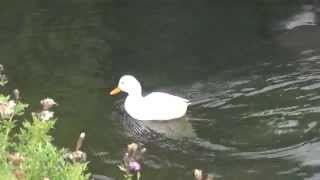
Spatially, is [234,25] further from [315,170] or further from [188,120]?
[315,170]

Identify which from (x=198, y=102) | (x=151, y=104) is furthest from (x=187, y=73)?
(x=151, y=104)

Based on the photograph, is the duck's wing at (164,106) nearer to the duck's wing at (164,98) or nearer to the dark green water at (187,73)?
the duck's wing at (164,98)

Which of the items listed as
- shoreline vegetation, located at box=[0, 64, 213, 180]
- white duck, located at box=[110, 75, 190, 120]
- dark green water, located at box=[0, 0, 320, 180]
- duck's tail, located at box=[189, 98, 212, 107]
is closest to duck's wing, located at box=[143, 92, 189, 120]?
white duck, located at box=[110, 75, 190, 120]

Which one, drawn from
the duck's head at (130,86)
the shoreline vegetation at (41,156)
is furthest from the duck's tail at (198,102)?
the shoreline vegetation at (41,156)

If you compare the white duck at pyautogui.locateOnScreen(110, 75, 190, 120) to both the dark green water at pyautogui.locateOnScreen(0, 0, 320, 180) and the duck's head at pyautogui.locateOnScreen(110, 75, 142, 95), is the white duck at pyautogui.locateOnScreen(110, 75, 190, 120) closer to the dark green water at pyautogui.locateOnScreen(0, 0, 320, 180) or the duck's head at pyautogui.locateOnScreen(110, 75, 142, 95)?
the duck's head at pyautogui.locateOnScreen(110, 75, 142, 95)

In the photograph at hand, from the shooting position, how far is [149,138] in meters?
8.16

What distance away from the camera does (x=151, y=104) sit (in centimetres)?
876

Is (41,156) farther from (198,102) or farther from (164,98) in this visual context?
(198,102)

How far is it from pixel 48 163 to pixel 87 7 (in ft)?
33.8

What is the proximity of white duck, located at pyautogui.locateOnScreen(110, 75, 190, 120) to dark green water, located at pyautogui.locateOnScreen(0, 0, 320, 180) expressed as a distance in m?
0.13

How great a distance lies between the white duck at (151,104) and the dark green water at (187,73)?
4.9 inches

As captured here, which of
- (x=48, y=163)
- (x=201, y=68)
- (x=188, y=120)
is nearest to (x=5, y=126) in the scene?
(x=48, y=163)

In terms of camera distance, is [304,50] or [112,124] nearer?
[112,124]

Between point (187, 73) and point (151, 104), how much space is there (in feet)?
5.19
